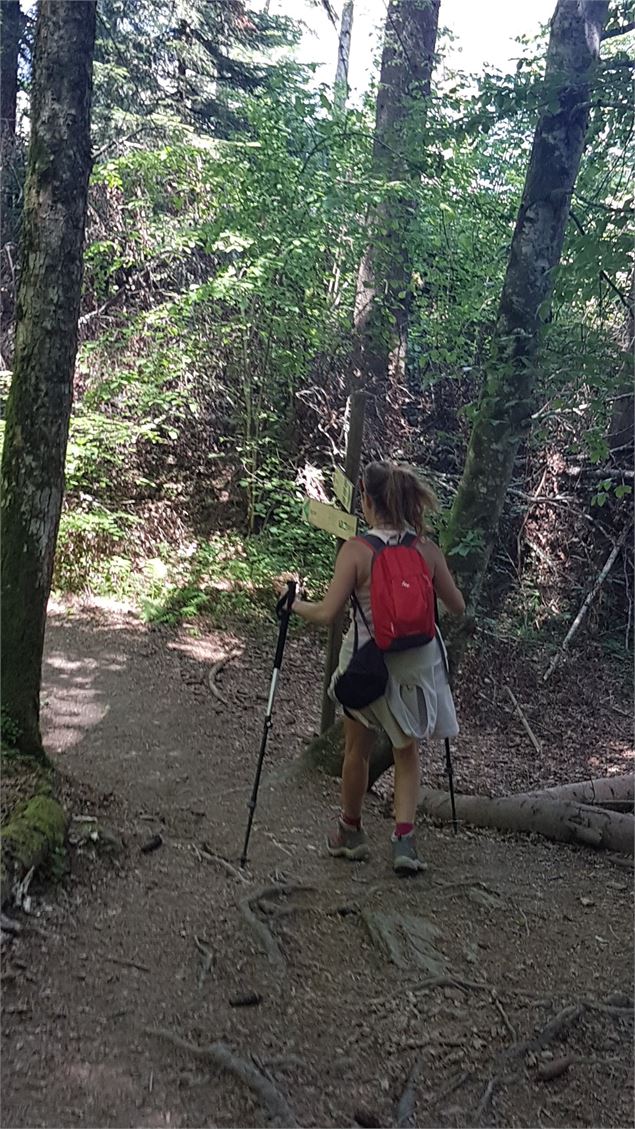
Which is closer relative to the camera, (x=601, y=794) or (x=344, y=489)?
(x=344, y=489)

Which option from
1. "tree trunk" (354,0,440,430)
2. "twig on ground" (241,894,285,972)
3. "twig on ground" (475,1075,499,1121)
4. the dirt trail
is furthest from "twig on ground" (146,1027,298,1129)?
"tree trunk" (354,0,440,430)

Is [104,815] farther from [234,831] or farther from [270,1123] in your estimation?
[270,1123]

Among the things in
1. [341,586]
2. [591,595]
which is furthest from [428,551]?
[591,595]

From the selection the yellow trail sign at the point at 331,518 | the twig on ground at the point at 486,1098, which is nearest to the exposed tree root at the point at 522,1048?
the twig on ground at the point at 486,1098

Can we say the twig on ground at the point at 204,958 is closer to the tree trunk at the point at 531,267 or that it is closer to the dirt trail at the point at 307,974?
the dirt trail at the point at 307,974

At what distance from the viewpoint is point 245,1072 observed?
2.51 metres

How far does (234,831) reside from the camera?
16.1 ft

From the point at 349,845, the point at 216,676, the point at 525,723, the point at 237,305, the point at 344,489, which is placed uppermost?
the point at 237,305

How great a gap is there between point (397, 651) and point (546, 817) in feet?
5.69

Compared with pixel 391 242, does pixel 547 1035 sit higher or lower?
lower

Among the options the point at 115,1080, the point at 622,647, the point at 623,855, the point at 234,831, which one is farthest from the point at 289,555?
the point at 115,1080

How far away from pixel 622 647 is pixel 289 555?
4423 millimetres

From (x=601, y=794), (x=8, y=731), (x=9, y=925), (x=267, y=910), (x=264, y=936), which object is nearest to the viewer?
(x=9, y=925)

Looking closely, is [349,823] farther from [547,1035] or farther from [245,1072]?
[245,1072]
